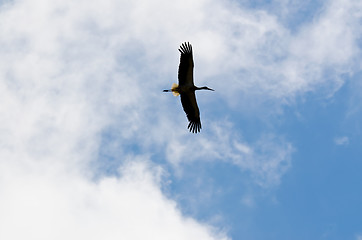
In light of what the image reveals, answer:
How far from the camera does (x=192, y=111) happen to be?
36.2m

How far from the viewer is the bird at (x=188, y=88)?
1342 inches

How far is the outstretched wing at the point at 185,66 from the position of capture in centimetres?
3403

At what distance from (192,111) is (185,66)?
3.34 m

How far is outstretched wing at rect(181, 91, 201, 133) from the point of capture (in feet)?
118

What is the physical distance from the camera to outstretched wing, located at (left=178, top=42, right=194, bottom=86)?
3403 cm

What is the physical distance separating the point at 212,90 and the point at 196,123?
290 cm

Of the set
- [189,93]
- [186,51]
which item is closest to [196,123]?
[189,93]

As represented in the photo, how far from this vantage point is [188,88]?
116ft

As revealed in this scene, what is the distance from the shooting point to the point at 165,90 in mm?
35844

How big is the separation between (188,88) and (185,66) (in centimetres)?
160

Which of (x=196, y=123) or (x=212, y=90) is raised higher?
(x=212, y=90)

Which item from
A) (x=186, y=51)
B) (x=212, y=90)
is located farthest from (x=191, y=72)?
(x=212, y=90)

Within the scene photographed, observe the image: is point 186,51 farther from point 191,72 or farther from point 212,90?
point 212,90

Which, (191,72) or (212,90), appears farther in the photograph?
(212,90)
